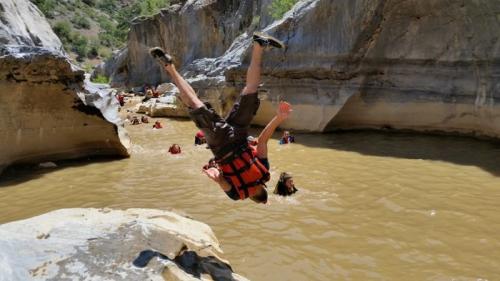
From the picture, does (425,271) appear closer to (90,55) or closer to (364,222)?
(364,222)

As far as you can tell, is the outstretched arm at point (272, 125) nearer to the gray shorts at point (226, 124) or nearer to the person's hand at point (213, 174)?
the gray shorts at point (226, 124)

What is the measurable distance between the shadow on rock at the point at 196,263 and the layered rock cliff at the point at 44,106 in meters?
8.10

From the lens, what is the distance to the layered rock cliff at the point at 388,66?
36.7 feet

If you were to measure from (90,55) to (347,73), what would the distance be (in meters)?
55.3

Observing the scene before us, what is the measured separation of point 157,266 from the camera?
3477 millimetres

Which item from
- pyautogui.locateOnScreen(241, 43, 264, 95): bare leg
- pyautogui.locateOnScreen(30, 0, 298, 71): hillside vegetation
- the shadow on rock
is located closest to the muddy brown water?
the shadow on rock

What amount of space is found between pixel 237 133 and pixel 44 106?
751 cm

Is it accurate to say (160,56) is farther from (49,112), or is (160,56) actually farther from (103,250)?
(49,112)

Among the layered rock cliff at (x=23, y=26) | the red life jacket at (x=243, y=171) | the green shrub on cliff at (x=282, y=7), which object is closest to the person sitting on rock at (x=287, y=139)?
the green shrub on cliff at (x=282, y=7)

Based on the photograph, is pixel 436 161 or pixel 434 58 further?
pixel 434 58

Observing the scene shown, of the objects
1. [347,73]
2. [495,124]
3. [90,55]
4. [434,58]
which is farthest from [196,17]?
[90,55]

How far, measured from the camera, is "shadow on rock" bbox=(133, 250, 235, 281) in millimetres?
3605

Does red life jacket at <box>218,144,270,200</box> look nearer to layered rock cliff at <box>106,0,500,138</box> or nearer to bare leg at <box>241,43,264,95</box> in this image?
bare leg at <box>241,43,264,95</box>

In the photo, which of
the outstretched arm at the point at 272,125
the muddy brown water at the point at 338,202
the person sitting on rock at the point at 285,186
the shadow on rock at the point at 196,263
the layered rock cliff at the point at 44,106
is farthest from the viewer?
Result: the layered rock cliff at the point at 44,106
